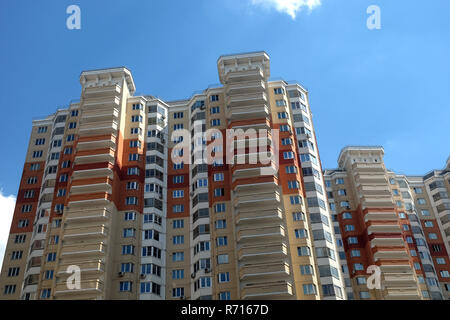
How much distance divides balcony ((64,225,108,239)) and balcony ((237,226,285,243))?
69.9 ft

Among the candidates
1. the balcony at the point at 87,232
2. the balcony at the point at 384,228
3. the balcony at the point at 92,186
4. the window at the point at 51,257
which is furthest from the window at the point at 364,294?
the window at the point at 51,257

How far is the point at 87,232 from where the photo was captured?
6600cm

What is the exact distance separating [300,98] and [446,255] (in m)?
48.2

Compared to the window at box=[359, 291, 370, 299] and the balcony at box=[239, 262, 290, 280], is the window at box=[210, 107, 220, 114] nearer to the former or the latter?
the balcony at box=[239, 262, 290, 280]

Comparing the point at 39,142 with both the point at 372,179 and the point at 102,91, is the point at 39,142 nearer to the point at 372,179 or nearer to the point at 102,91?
the point at 102,91

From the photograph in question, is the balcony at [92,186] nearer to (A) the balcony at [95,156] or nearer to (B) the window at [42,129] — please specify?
(A) the balcony at [95,156]

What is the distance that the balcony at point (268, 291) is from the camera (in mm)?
58781

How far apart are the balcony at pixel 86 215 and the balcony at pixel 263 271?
77.9 ft

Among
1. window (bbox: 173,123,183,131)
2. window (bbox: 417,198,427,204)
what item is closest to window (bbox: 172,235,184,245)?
window (bbox: 173,123,183,131)

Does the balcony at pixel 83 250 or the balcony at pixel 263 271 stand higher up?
the balcony at pixel 83 250

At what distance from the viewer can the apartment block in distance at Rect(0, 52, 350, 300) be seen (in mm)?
62812
